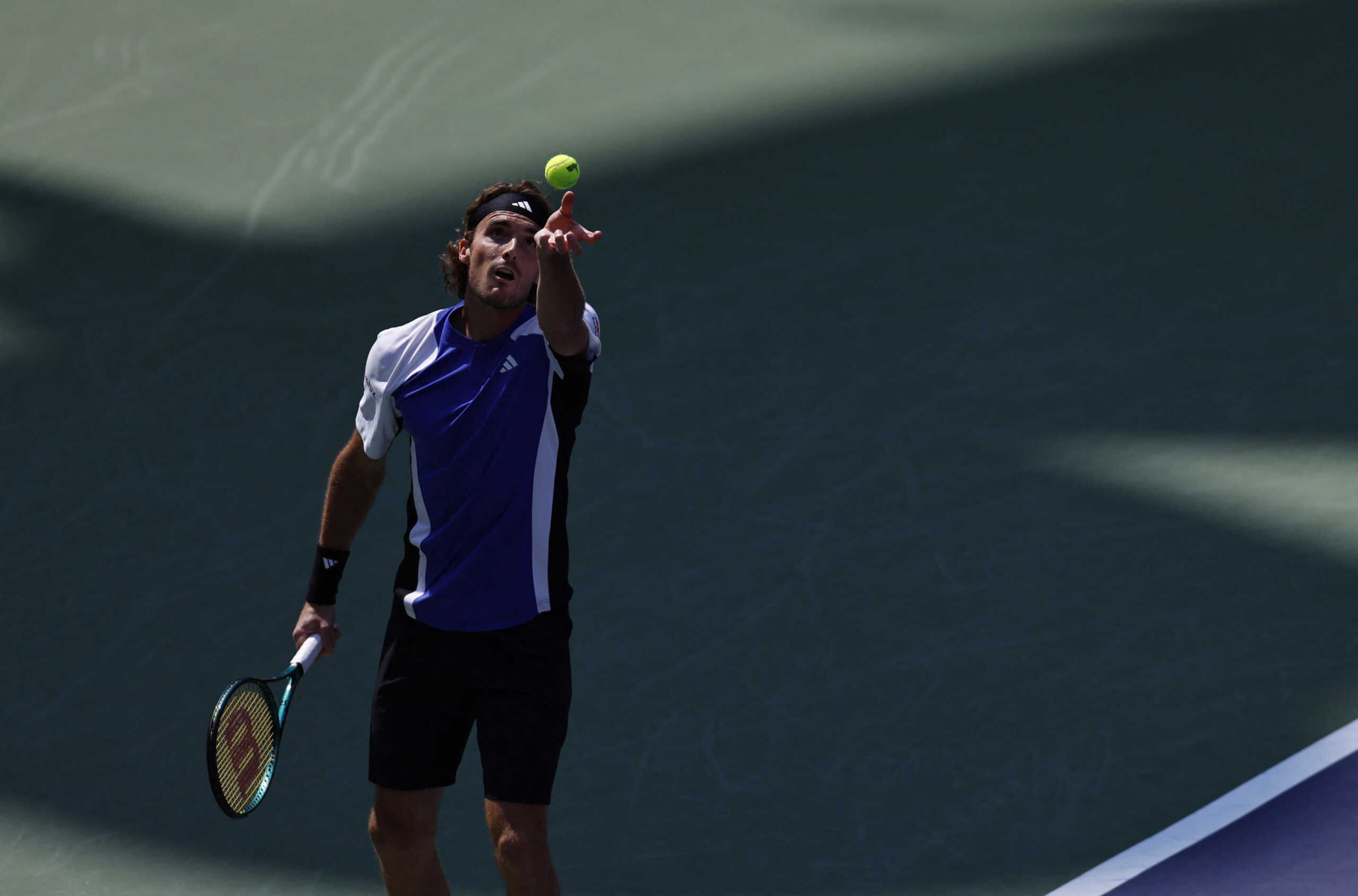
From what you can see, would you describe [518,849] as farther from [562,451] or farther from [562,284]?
[562,284]

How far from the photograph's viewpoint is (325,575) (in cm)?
460

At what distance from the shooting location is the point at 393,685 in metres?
4.40

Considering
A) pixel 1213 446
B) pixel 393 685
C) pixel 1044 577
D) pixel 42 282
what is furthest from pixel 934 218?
pixel 393 685

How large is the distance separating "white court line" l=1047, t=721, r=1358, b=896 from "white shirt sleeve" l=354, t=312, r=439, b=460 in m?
2.07

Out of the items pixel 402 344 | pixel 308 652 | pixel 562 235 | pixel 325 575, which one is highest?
pixel 562 235

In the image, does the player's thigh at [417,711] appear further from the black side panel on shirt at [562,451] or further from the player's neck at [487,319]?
the player's neck at [487,319]

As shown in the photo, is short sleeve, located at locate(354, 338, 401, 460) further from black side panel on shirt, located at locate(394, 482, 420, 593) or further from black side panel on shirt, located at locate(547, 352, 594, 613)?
black side panel on shirt, located at locate(547, 352, 594, 613)

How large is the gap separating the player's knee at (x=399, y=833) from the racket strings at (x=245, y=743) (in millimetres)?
300

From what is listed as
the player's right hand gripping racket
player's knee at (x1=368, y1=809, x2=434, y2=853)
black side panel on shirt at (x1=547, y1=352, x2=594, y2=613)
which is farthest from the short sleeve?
player's knee at (x1=368, y1=809, x2=434, y2=853)

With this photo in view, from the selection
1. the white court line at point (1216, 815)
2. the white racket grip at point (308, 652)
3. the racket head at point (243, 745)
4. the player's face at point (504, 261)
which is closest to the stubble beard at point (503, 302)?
the player's face at point (504, 261)

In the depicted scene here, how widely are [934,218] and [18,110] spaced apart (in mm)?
4824

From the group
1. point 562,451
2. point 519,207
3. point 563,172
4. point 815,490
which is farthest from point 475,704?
point 815,490

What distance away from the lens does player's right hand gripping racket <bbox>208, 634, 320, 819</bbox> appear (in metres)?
4.20

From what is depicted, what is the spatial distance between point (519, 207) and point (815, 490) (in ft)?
8.43
